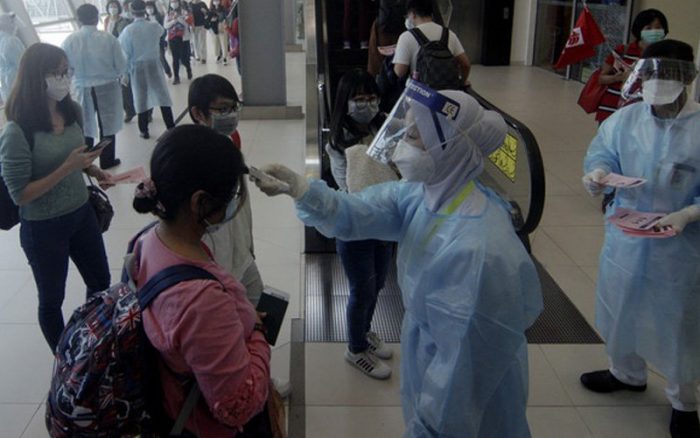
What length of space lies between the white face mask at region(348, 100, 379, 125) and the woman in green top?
3.71ft

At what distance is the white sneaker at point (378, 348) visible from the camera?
308 cm

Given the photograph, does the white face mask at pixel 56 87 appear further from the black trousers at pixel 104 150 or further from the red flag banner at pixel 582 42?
the red flag banner at pixel 582 42

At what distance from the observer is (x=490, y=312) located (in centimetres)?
150

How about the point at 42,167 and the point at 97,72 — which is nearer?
the point at 42,167

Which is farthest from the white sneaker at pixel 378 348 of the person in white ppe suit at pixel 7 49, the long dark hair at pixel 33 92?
the person in white ppe suit at pixel 7 49

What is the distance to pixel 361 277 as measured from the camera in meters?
2.77

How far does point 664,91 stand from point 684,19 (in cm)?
653

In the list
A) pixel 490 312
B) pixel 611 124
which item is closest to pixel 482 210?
pixel 490 312

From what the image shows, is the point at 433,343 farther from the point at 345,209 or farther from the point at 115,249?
the point at 115,249

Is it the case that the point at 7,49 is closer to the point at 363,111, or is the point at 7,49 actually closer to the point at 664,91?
the point at 363,111

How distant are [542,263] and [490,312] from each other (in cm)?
287

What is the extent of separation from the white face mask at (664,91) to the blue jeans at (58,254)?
241cm

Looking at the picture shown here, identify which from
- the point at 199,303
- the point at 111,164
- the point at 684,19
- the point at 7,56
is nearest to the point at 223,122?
the point at 199,303

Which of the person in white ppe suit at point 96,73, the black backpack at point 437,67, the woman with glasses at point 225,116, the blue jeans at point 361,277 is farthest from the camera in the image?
the person in white ppe suit at point 96,73
